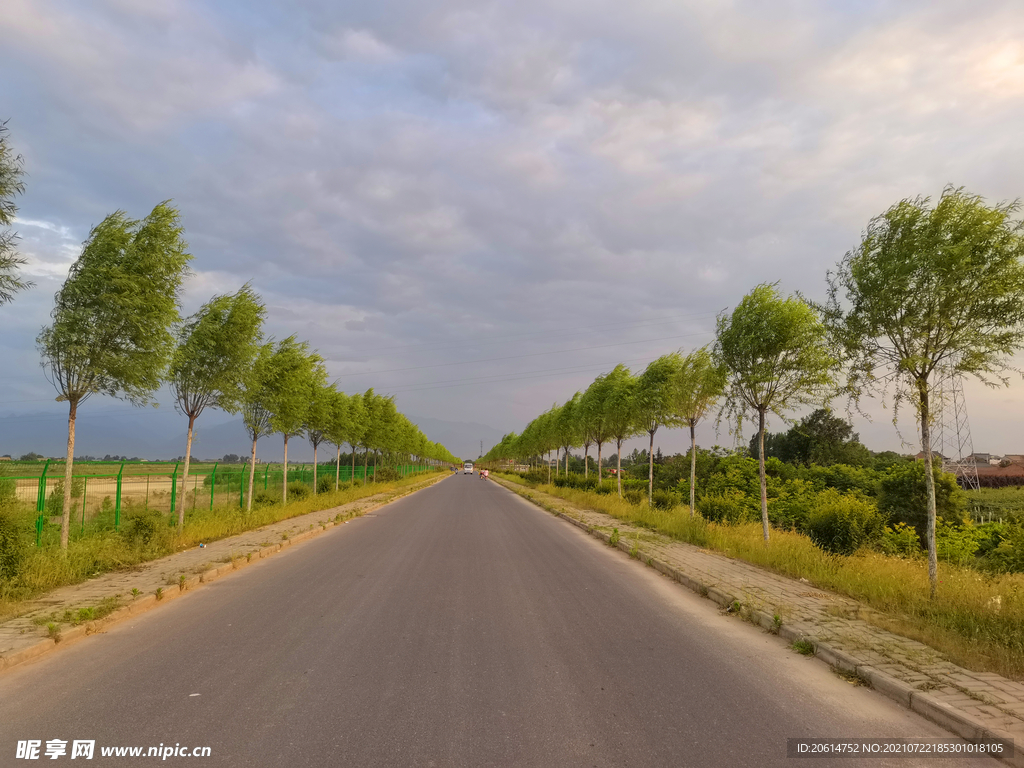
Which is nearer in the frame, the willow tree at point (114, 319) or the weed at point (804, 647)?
the weed at point (804, 647)

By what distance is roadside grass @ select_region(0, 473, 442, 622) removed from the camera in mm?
8273

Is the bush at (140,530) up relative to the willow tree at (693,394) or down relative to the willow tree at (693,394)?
down

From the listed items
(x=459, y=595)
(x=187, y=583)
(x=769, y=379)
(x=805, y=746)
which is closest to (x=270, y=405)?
(x=187, y=583)

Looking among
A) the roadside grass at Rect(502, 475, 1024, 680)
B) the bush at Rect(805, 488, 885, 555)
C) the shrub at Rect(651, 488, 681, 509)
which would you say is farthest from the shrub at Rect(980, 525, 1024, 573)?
the shrub at Rect(651, 488, 681, 509)

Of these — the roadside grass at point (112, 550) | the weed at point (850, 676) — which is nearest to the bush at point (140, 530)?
the roadside grass at point (112, 550)

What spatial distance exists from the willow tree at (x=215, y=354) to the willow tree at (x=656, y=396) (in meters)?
13.1

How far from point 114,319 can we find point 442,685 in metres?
9.26

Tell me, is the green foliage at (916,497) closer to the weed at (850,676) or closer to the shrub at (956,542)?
the shrub at (956,542)

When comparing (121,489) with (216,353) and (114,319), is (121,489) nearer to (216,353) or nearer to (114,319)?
(216,353)

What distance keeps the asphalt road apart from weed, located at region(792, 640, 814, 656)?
212 mm

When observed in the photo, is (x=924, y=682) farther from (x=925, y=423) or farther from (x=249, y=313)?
(x=249, y=313)

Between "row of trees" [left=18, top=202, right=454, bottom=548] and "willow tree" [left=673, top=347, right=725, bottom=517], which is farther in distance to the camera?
"willow tree" [left=673, top=347, right=725, bottom=517]

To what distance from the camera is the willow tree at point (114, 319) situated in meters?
10.2

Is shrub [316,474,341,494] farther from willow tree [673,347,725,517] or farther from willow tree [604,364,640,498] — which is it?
willow tree [673,347,725,517]
